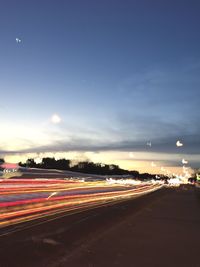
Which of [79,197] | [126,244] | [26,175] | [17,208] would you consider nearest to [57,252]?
[126,244]

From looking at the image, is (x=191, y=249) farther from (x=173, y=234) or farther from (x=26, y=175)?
(x=26, y=175)

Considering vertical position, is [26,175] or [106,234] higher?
[26,175]

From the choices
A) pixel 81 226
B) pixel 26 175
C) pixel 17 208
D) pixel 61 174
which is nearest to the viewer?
pixel 81 226

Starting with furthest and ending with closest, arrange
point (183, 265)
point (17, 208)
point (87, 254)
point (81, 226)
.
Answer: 1. point (17, 208)
2. point (81, 226)
3. point (87, 254)
4. point (183, 265)

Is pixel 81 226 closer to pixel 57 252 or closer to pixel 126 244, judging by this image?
pixel 126 244

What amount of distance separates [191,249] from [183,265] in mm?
3609

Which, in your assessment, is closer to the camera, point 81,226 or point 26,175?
point 81,226

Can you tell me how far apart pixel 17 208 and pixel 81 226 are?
8.65 m

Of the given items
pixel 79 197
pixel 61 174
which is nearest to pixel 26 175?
pixel 61 174

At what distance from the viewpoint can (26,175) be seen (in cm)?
11394

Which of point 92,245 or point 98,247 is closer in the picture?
point 98,247

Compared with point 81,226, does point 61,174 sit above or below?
above

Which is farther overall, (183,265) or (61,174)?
(61,174)

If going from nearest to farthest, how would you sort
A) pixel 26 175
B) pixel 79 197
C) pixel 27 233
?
pixel 27 233, pixel 79 197, pixel 26 175
